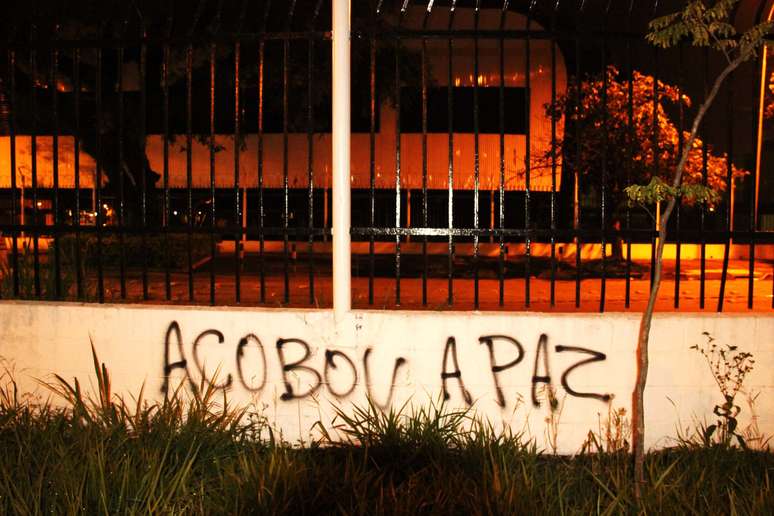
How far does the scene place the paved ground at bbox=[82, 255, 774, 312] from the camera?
8.89m

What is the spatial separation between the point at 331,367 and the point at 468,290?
7.08 meters

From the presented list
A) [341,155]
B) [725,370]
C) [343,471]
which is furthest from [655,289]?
[341,155]

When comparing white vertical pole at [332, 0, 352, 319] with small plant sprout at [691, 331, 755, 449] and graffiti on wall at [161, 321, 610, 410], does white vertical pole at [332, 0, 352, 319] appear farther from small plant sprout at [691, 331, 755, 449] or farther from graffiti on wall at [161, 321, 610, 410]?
small plant sprout at [691, 331, 755, 449]

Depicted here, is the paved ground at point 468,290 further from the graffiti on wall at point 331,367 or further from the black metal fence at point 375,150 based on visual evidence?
the graffiti on wall at point 331,367

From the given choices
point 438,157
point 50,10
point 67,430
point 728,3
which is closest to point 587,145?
point 438,157

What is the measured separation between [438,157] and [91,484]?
16.1 meters

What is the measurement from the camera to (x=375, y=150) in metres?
13.7

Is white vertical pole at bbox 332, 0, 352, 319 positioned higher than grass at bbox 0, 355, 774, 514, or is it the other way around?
Result: white vertical pole at bbox 332, 0, 352, 319

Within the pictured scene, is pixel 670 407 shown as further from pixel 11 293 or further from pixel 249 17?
pixel 249 17

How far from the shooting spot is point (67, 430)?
12.9 feet

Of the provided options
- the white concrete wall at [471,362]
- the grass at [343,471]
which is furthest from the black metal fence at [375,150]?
the grass at [343,471]

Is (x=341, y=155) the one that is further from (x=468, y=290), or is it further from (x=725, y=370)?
(x=468, y=290)

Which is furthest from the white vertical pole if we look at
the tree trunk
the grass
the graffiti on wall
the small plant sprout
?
the small plant sprout

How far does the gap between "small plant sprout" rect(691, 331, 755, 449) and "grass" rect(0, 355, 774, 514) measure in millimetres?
178
